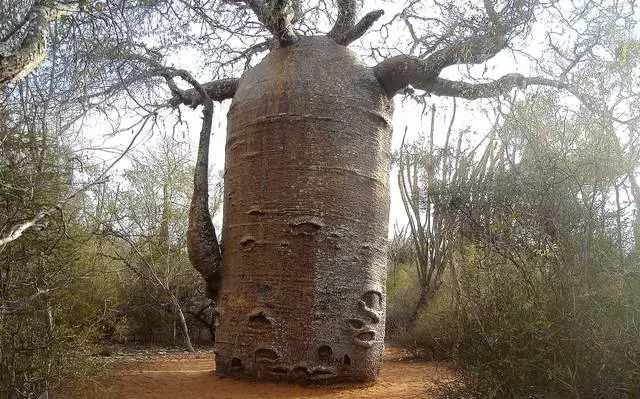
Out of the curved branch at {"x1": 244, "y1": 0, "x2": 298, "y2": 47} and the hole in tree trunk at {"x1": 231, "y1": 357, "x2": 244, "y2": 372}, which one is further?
the hole in tree trunk at {"x1": 231, "y1": 357, "x2": 244, "y2": 372}

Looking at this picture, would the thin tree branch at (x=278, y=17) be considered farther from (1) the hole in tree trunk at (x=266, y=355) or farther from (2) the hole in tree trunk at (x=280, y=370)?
(2) the hole in tree trunk at (x=280, y=370)

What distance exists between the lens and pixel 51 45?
344 centimetres

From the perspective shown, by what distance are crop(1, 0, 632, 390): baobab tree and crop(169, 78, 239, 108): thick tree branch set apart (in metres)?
0.56

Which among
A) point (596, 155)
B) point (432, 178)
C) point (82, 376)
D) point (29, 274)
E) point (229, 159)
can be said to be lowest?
point (82, 376)

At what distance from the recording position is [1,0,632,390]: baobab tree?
4.84 meters

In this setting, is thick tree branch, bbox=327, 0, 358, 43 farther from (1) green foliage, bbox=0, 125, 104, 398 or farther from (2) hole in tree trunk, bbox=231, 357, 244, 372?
(2) hole in tree trunk, bbox=231, 357, 244, 372

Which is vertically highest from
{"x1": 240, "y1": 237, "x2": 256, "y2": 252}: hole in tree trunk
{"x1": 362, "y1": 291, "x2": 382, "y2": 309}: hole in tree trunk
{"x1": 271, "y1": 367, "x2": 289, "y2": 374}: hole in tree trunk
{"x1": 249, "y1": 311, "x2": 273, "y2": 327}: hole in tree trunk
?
{"x1": 240, "y1": 237, "x2": 256, "y2": 252}: hole in tree trunk

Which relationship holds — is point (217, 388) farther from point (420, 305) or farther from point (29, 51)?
point (420, 305)

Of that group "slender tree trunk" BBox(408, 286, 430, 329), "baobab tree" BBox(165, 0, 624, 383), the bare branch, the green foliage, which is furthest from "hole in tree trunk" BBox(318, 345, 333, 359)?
"slender tree trunk" BBox(408, 286, 430, 329)

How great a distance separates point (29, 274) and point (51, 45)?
5.50 feet

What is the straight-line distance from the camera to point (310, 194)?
5016 mm

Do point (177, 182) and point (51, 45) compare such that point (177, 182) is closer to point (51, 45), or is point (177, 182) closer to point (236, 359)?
point (236, 359)

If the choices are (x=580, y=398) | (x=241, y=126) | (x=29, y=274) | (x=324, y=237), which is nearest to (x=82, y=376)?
(x=29, y=274)

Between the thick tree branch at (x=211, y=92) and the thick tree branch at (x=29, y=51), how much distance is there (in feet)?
12.6
